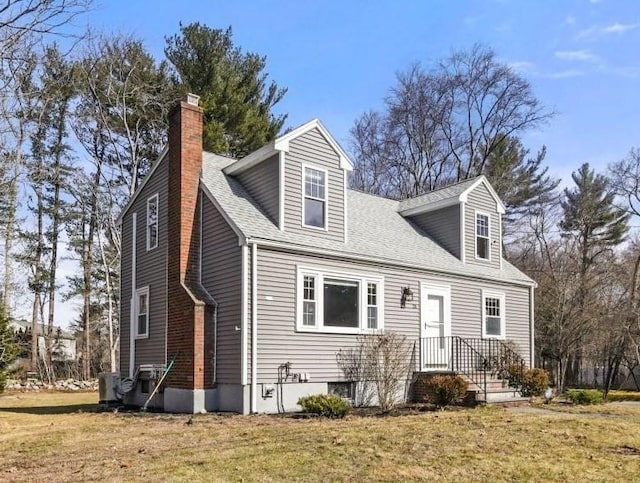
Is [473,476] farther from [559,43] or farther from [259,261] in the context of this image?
[559,43]

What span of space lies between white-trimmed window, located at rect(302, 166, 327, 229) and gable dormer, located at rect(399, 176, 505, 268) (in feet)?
16.6

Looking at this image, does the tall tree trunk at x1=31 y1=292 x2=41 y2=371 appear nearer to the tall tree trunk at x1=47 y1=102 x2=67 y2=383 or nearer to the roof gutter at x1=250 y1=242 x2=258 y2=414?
the tall tree trunk at x1=47 y1=102 x2=67 y2=383

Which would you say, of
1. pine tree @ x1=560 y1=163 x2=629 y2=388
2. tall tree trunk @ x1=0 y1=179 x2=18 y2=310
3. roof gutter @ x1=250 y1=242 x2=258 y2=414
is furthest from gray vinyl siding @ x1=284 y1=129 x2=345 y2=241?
pine tree @ x1=560 y1=163 x2=629 y2=388

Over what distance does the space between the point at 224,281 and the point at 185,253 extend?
1351 millimetres

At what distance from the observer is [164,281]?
14828 mm

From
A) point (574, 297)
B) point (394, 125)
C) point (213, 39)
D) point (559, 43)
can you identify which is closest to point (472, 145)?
point (394, 125)

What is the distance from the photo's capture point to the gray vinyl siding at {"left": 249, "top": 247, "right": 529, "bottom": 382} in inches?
506

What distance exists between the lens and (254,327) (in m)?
12.6

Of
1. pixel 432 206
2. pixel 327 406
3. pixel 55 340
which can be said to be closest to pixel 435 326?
pixel 432 206

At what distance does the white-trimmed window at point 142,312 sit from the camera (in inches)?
611

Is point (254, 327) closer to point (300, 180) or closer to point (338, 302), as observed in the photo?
point (338, 302)

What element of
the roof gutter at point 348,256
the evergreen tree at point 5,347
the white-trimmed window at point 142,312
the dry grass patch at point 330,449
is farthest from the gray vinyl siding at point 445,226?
the evergreen tree at point 5,347

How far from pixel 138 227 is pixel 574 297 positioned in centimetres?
1708

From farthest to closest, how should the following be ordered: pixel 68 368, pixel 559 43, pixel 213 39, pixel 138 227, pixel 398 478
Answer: pixel 68 368
pixel 213 39
pixel 138 227
pixel 559 43
pixel 398 478
